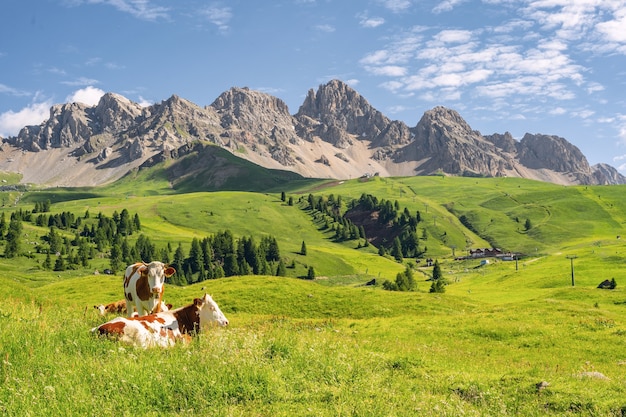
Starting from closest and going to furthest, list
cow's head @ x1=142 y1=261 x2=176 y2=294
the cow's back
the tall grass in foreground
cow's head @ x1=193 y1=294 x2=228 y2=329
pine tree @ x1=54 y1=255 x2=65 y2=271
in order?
the tall grass in foreground < cow's head @ x1=193 y1=294 x2=228 y2=329 < cow's head @ x1=142 y1=261 x2=176 y2=294 < the cow's back < pine tree @ x1=54 y1=255 x2=65 y2=271

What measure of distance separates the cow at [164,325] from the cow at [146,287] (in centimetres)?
290

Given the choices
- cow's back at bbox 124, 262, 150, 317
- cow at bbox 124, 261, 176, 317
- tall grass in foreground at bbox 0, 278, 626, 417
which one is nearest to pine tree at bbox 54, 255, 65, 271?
cow's back at bbox 124, 262, 150, 317

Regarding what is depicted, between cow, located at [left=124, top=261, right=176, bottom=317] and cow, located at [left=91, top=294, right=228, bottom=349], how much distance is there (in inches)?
114

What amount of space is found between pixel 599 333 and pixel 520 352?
31.4 ft

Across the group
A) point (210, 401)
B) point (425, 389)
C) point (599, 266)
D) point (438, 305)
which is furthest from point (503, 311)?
point (599, 266)

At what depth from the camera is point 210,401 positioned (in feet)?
39.7

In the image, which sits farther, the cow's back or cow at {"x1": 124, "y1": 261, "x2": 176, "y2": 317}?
the cow's back

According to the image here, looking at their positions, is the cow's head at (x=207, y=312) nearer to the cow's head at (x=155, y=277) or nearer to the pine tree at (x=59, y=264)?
the cow's head at (x=155, y=277)

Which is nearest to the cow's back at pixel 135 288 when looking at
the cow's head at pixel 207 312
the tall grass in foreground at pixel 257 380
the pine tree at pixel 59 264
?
the tall grass in foreground at pixel 257 380

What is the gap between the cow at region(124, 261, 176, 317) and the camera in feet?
76.4

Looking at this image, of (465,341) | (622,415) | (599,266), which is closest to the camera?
(622,415)

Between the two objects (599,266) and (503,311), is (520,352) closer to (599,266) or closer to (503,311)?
(503,311)

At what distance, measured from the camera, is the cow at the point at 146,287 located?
23.3m

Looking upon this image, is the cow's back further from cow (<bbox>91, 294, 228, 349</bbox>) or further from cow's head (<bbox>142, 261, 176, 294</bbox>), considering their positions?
cow (<bbox>91, 294, 228, 349</bbox>)
